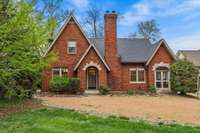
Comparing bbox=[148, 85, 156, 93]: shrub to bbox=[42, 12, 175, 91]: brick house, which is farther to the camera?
bbox=[148, 85, 156, 93]: shrub

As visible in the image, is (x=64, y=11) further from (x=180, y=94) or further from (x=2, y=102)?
(x=2, y=102)

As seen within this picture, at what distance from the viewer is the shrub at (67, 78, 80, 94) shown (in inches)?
1160

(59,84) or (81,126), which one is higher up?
(59,84)

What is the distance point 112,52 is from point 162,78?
5.37m

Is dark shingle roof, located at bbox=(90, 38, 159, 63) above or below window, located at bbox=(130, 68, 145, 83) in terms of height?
above

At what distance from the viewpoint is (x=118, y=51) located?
3394cm

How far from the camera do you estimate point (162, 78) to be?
32531mm

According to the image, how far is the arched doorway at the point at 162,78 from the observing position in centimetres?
3238

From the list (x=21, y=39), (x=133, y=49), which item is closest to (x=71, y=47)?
(x=133, y=49)

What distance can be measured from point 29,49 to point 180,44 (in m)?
47.1

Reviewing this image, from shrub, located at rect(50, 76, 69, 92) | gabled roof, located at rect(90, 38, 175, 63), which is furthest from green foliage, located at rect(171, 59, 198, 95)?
shrub, located at rect(50, 76, 69, 92)

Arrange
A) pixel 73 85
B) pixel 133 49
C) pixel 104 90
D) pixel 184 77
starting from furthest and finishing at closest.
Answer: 1. pixel 133 49
2. pixel 184 77
3. pixel 104 90
4. pixel 73 85

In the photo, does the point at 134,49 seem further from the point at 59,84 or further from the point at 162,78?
the point at 59,84

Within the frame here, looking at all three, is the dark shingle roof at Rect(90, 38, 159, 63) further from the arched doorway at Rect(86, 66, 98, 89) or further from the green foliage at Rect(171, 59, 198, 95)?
the green foliage at Rect(171, 59, 198, 95)
